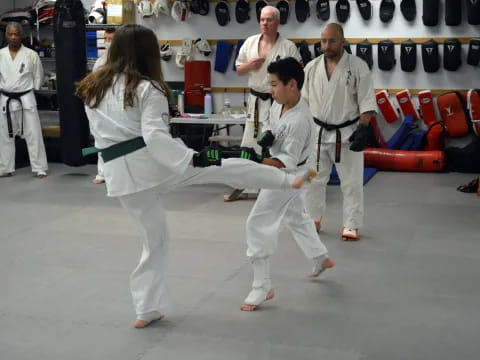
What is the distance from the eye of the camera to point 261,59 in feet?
20.4

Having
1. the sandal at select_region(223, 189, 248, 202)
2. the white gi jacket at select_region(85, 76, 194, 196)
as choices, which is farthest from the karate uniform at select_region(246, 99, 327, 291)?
the sandal at select_region(223, 189, 248, 202)

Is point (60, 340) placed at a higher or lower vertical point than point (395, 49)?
lower

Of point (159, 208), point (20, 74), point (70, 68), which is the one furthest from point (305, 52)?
point (159, 208)

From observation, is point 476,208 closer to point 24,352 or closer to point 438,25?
point 438,25

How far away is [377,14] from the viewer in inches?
344

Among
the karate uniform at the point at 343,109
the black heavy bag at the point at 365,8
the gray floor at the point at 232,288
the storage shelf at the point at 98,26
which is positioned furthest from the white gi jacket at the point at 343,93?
the storage shelf at the point at 98,26

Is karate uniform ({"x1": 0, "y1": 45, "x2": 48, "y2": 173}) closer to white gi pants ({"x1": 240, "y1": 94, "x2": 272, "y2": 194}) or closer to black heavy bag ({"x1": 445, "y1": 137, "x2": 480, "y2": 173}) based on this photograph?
white gi pants ({"x1": 240, "y1": 94, "x2": 272, "y2": 194})

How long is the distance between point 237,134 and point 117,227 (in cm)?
406

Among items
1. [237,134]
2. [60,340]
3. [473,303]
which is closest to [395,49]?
[237,134]

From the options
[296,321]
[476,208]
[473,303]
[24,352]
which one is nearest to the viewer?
[24,352]

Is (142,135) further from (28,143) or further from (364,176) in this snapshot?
(28,143)

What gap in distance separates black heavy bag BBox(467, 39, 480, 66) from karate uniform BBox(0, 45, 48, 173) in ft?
16.9

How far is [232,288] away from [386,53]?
5.35m

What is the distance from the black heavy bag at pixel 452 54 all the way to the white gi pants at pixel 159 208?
227 inches
